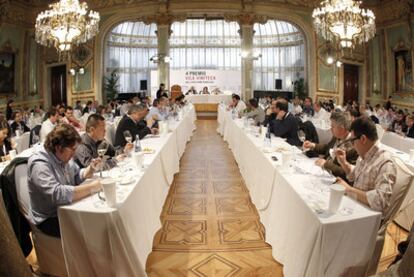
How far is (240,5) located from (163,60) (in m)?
3.91

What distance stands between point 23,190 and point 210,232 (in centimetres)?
204

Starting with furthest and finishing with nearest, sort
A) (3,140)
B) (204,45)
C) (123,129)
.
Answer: (204,45) < (123,129) < (3,140)

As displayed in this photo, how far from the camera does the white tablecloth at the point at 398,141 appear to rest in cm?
515

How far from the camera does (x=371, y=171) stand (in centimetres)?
259

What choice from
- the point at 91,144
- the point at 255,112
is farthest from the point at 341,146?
the point at 255,112

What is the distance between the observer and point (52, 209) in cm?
262

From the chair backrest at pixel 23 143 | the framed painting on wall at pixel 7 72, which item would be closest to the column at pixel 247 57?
the framed painting on wall at pixel 7 72

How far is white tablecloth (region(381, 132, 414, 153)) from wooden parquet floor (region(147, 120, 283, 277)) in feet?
7.85

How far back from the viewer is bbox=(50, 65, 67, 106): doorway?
15.8 metres

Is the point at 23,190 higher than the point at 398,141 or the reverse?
the reverse

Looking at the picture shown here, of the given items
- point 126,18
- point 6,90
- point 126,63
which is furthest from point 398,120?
point 126,63

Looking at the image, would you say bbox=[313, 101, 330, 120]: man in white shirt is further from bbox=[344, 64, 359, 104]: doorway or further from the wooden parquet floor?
bbox=[344, 64, 359, 104]: doorway

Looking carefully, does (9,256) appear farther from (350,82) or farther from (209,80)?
(209,80)

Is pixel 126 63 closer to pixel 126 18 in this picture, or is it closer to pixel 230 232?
pixel 126 18
